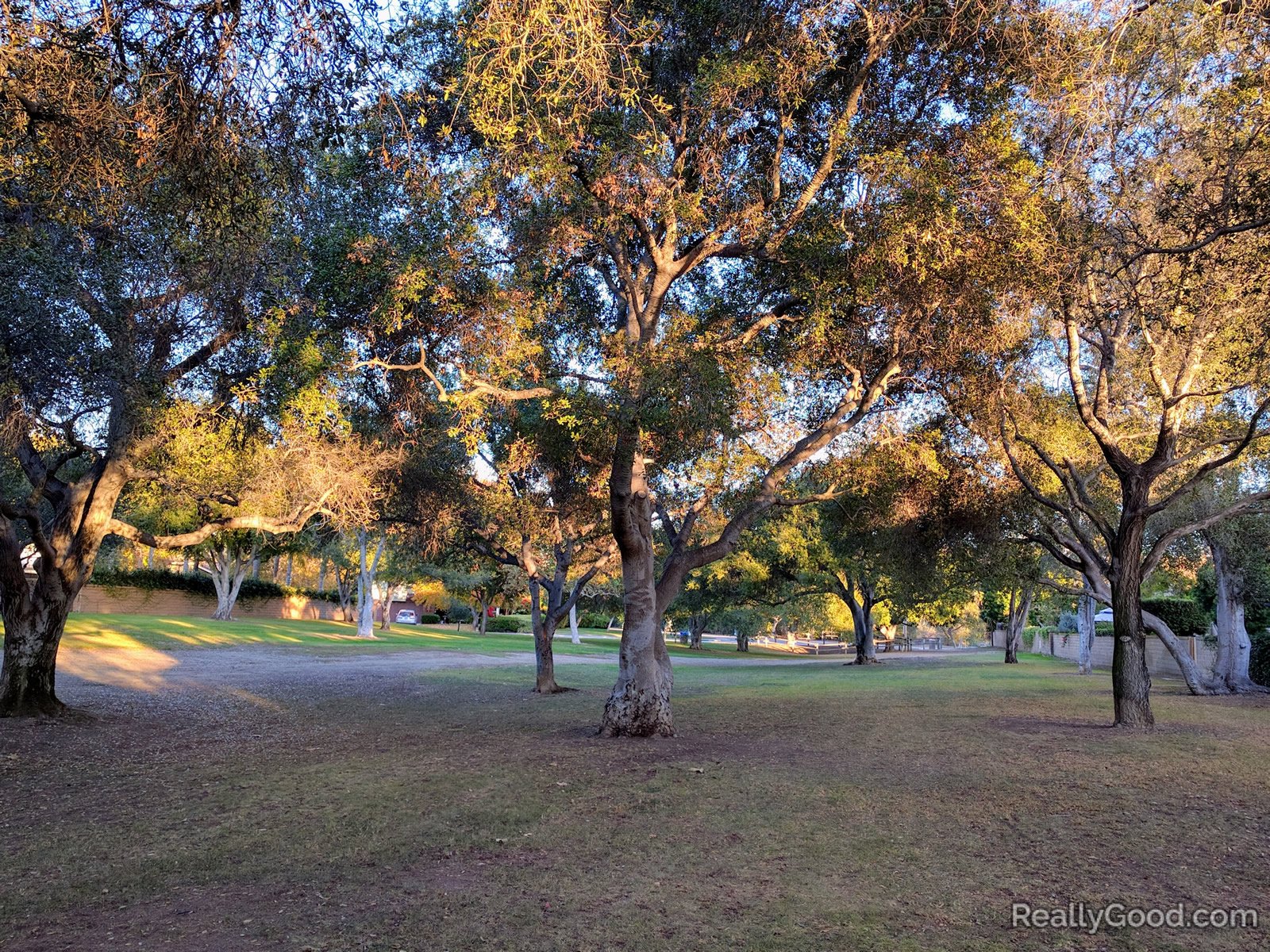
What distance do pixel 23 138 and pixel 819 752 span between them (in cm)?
1085

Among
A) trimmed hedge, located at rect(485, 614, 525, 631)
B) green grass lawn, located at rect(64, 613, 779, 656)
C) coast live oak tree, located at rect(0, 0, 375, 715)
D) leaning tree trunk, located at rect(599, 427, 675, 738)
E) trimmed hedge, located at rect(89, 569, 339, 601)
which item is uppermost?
coast live oak tree, located at rect(0, 0, 375, 715)

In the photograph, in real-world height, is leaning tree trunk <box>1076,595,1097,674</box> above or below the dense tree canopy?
below

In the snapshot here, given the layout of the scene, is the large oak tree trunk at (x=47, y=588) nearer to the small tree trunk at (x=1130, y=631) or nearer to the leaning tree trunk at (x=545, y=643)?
the leaning tree trunk at (x=545, y=643)

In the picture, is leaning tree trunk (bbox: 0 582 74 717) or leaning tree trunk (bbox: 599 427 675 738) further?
leaning tree trunk (bbox: 0 582 74 717)

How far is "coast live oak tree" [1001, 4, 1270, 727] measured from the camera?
8250 millimetres

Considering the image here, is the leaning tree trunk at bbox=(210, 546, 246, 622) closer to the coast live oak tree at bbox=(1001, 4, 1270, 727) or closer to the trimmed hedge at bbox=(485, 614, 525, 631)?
the trimmed hedge at bbox=(485, 614, 525, 631)

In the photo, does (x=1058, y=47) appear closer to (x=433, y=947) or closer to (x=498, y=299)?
(x=498, y=299)

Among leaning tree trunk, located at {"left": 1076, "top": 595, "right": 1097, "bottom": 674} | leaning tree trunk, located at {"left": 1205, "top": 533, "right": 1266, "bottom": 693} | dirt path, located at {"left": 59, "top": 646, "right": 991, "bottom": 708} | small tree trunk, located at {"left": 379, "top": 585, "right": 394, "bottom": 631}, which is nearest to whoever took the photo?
dirt path, located at {"left": 59, "top": 646, "right": 991, "bottom": 708}

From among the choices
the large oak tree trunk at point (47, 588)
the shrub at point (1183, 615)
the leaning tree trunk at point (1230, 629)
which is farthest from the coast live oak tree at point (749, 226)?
the shrub at point (1183, 615)

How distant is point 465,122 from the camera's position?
1102 cm

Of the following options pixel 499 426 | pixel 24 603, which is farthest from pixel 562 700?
pixel 24 603

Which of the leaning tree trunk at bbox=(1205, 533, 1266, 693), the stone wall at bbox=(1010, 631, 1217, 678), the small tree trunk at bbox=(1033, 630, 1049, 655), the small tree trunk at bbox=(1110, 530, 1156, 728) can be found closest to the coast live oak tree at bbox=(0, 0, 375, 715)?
the small tree trunk at bbox=(1110, 530, 1156, 728)

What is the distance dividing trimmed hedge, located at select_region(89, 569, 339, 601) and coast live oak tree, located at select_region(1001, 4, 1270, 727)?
49840 millimetres

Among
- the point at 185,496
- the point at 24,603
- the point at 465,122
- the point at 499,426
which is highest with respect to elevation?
the point at 465,122
